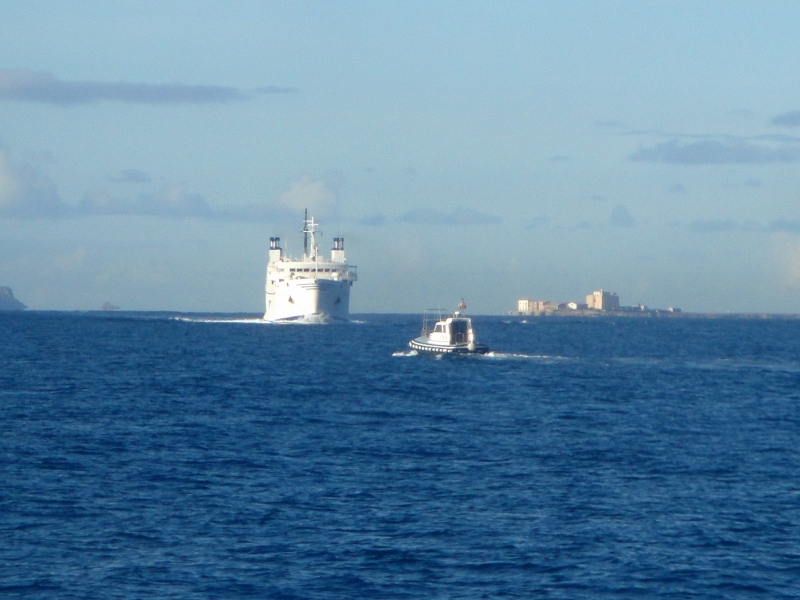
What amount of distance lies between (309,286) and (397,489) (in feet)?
366

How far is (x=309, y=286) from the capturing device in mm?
139375

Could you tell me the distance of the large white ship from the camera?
463ft

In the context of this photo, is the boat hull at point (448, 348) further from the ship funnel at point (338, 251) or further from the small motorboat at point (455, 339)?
the ship funnel at point (338, 251)

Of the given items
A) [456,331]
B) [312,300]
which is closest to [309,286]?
[312,300]

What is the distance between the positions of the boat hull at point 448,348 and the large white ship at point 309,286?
203 ft

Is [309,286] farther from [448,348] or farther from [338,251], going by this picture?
[448,348]

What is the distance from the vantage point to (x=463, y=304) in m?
71.7

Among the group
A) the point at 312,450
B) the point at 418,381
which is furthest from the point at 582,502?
the point at 418,381

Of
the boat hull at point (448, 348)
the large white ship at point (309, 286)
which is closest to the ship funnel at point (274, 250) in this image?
the large white ship at point (309, 286)

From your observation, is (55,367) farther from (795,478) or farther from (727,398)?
(795,478)

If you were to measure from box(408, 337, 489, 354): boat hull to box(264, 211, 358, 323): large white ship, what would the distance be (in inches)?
2441

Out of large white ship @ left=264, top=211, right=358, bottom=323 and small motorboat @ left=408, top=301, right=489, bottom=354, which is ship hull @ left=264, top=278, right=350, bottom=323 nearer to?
large white ship @ left=264, top=211, right=358, bottom=323

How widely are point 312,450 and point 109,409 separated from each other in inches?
566

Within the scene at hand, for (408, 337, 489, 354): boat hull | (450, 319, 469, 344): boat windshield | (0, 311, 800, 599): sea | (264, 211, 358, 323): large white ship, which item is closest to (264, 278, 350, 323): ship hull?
(264, 211, 358, 323): large white ship
